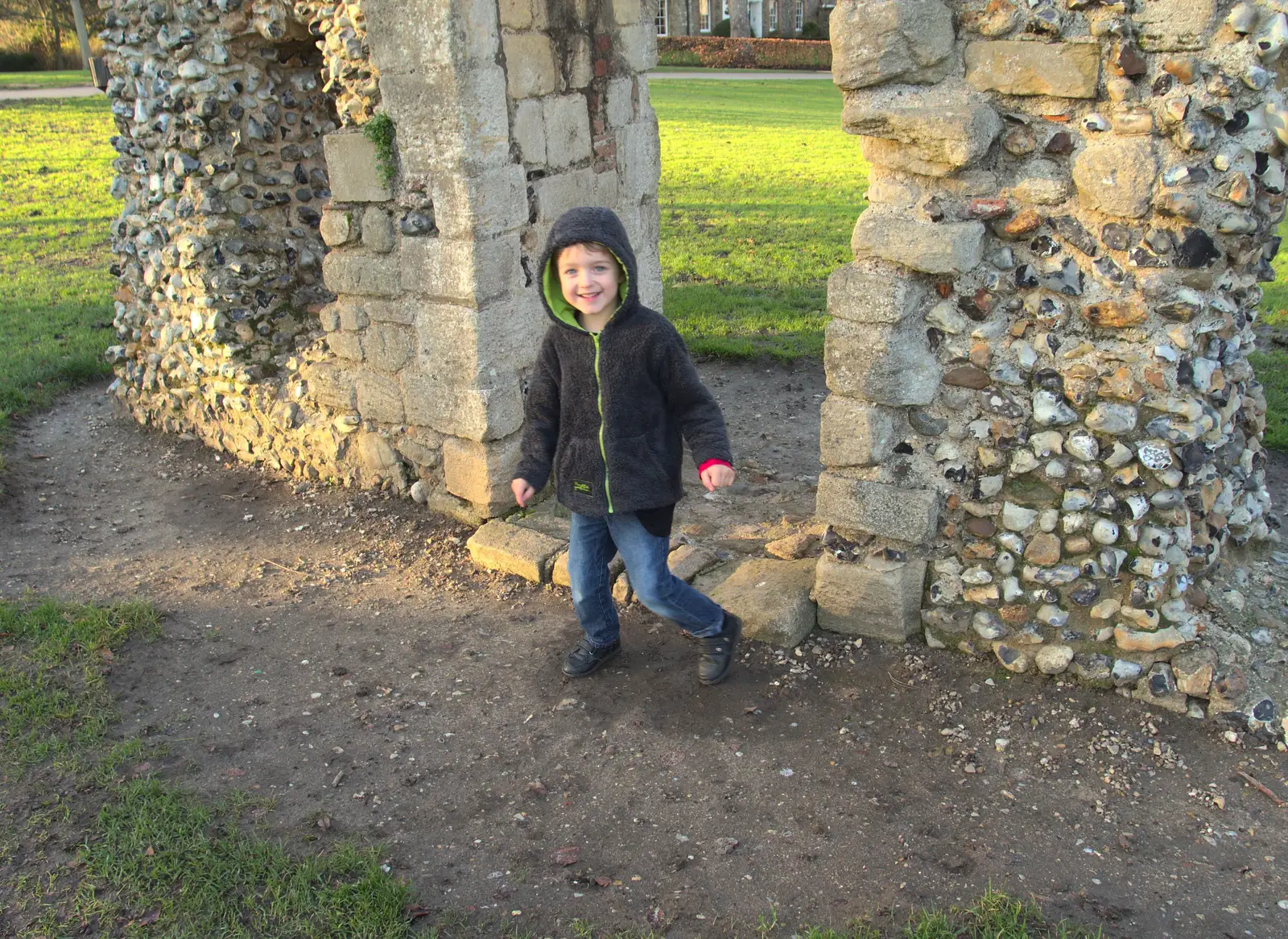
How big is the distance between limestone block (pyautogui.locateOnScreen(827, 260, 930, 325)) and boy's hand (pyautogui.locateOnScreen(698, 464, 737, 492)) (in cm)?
74

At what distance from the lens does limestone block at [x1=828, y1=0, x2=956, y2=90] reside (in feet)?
11.0

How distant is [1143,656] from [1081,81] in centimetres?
199

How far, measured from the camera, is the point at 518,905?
118 inches

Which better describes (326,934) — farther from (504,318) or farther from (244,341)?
(244,341)

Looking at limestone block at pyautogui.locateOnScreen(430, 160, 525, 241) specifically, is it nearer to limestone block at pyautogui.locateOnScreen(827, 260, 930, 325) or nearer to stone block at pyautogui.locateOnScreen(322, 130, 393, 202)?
stone block at pyautogui.locateOnScreen(322, 130, 393, 202)

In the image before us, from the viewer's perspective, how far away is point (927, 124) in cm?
344

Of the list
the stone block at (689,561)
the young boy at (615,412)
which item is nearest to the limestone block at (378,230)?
the young boy at (615,412)

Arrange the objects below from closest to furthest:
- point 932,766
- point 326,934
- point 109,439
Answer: point 326,934, point 932,766, point 109,439

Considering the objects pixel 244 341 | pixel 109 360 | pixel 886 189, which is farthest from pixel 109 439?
pixel 886 189

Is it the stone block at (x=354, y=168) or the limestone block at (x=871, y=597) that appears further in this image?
the stone block at (x=354, y=168)

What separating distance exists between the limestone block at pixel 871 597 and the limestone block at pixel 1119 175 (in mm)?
1462

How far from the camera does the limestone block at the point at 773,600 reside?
13.7ft

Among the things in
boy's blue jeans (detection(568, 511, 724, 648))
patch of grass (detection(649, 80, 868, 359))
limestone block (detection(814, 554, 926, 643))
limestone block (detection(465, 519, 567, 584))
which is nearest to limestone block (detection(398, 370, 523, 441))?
limestone block (detection(465, 519, 567, 584))

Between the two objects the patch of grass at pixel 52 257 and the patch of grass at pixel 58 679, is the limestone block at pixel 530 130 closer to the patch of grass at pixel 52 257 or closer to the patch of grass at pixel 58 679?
the patch of grass at pixel 58 679
